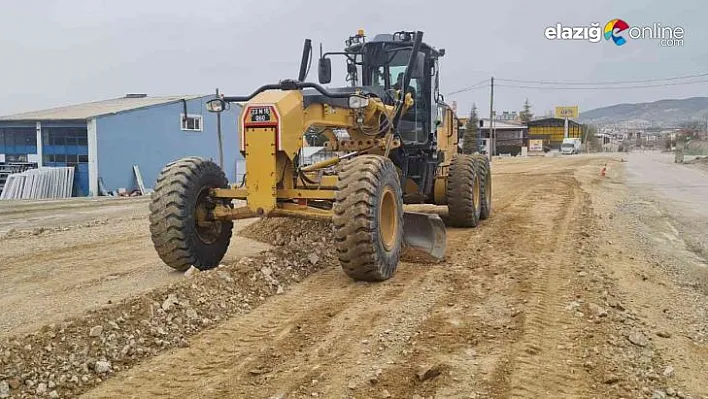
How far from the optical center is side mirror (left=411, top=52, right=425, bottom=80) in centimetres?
924

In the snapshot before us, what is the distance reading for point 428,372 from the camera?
4.07 m

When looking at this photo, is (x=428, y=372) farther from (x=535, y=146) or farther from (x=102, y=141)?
(x=535, y=146)

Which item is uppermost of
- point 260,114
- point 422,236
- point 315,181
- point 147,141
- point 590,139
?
point 590,139

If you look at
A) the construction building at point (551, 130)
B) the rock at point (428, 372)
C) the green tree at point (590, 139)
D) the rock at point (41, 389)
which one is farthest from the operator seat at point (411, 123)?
the green tree at point (590, 139)

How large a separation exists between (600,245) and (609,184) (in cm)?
1409

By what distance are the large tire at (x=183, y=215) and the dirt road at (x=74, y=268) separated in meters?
0.27

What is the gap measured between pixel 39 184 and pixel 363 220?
67.4 ft

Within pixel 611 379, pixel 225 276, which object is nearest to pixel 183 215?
pixel 225 276

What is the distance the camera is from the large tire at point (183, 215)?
21.5 ft

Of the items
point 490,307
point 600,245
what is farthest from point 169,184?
point 600,245

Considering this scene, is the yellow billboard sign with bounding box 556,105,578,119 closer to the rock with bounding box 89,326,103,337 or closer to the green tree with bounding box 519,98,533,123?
the green tree with bounding box 519,98,533,123

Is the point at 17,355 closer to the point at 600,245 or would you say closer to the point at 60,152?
the point at 600,245

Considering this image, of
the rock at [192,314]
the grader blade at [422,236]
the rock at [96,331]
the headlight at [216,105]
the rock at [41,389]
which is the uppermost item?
the headlight at [216,105]

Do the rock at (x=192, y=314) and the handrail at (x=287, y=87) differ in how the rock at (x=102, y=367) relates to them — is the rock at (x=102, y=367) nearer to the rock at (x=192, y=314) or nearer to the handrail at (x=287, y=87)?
the rock at (x=192, y=314)
